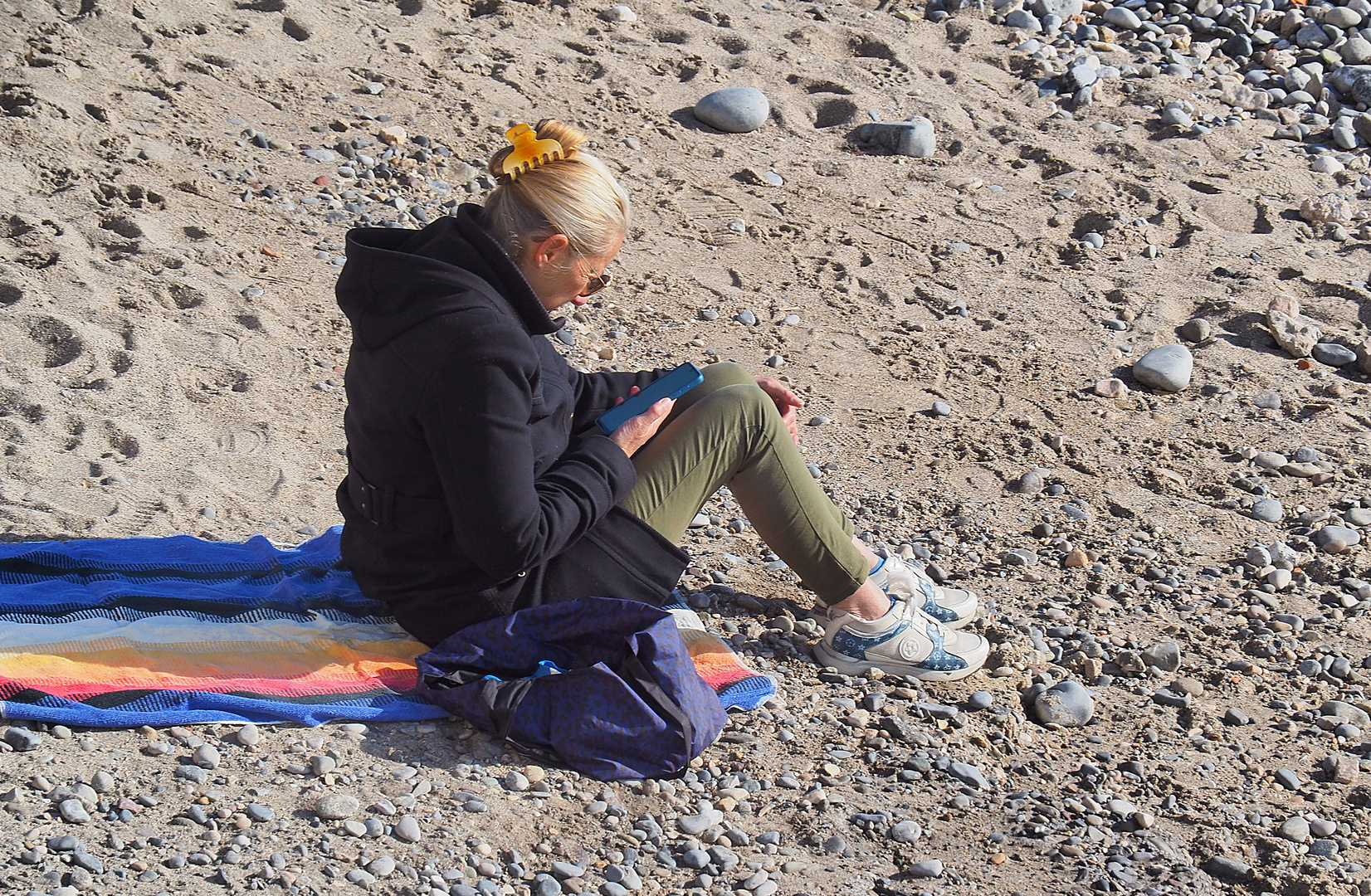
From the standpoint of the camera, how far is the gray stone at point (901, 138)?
261 inches

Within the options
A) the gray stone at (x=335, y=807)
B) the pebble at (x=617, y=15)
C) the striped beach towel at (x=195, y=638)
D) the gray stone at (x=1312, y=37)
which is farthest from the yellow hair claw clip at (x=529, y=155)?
the gray stone at (x=1312, y=37)

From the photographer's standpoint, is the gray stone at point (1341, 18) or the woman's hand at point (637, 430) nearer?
the woman's hand at point (637, 430)

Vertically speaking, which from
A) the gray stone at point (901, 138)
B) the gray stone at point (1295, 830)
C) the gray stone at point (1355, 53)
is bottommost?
the gray stone at point (1295, 830)

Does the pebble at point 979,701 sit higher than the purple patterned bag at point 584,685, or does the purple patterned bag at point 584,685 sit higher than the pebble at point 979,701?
the purple patterned bag at point 584,685

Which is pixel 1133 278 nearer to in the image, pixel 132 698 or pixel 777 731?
pixel 777 731

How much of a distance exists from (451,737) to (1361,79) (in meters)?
6.81

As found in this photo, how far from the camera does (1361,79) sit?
7.31 metres

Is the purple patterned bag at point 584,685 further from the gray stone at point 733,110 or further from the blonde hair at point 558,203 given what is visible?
the gray stone at point 733,110

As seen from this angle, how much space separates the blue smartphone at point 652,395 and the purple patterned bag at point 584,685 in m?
0.44

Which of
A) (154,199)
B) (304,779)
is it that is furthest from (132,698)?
(154,199)

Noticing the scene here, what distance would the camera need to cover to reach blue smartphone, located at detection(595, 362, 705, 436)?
3066 mm

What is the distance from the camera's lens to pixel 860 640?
3.33 m

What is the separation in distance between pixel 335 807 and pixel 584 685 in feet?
1.83

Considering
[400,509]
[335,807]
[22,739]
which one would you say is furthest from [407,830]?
[22,739]
